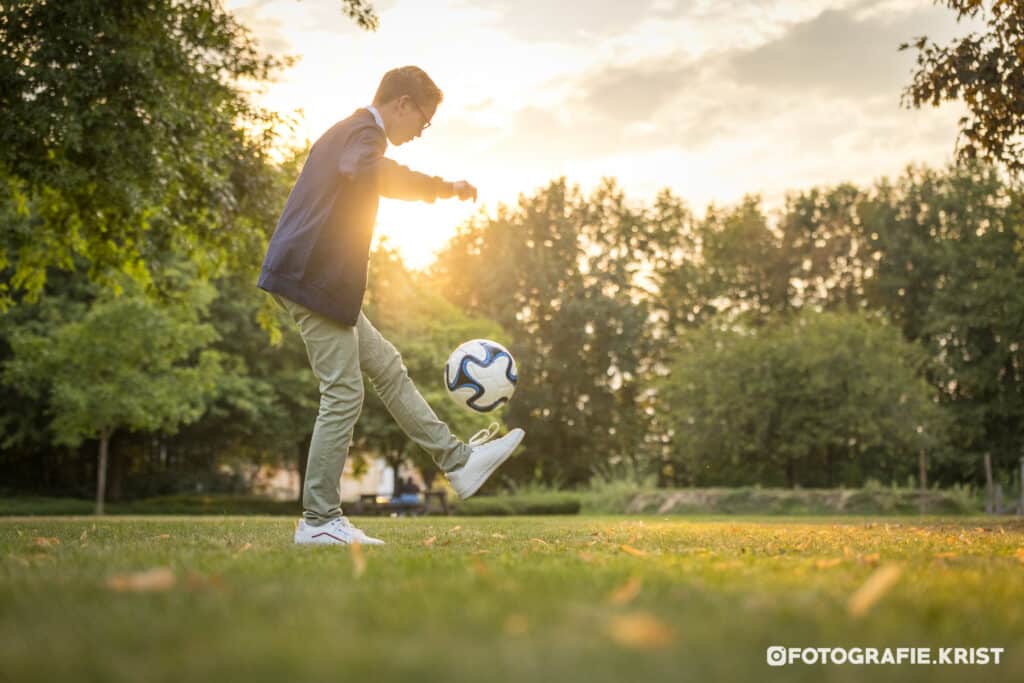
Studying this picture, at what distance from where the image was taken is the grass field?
1816 mm

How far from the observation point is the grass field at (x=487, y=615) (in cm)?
182

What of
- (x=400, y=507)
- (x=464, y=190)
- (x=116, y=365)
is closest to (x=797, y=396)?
(x=400, y=507)

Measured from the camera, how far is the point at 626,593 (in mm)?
2754

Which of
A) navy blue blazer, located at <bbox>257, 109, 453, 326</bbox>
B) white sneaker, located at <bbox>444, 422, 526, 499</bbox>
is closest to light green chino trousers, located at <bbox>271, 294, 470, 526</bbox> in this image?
navy blue blazer, located at <bbox>257, 109, 453, 326</bbox>

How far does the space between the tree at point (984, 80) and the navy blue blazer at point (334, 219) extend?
8501 millimetres

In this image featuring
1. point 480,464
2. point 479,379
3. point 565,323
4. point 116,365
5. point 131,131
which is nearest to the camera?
point 480,464

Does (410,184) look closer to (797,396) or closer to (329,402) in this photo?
(329,402)

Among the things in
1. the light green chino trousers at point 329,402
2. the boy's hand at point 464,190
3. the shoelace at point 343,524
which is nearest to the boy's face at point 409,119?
the boy's hand at point 464,190

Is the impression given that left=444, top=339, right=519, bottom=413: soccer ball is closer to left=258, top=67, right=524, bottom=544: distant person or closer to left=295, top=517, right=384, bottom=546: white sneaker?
left=258, top=67, right=524, bottom=544: distant person

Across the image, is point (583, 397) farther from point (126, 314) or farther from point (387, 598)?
point (387, 598)

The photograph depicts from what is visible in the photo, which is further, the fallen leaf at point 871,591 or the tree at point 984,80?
the tree at point 984,80

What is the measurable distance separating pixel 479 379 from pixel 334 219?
167 centimetres

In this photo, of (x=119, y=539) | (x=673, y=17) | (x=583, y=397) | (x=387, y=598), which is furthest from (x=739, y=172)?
(x=387, y=598)

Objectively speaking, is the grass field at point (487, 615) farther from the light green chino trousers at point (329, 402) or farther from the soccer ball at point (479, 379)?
the soccer ball at point (479, 379)
